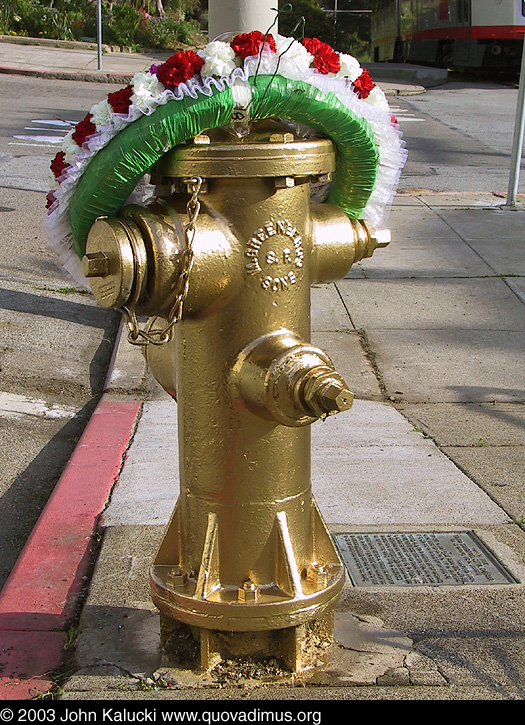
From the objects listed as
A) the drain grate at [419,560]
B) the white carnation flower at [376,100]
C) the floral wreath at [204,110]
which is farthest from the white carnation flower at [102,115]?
the drain grate at [419,560]

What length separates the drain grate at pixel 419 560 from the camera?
2.97m

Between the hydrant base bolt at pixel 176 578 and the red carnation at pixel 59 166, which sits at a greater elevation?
the red carnation at pixel 59 166

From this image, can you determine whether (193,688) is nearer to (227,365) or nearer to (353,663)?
(353,663)

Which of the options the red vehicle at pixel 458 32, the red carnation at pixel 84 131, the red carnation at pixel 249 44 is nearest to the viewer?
the red carnation at pixel 249 44

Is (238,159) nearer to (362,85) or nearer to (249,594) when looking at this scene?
(362,85)

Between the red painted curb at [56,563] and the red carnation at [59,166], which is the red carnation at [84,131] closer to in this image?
the red carnation at [59,166]

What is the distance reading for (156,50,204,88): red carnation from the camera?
2180mm

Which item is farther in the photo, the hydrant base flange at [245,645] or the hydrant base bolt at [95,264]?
the hydrant base flange at [245,645]

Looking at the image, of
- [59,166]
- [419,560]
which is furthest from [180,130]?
[419,560]

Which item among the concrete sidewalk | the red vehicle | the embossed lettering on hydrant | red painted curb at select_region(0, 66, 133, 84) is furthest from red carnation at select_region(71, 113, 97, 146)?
the red vehicle

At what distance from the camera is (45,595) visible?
9.42ft

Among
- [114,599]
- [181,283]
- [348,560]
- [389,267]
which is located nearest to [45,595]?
[114,599]

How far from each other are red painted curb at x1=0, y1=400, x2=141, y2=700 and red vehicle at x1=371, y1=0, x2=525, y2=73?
1799 centimetres

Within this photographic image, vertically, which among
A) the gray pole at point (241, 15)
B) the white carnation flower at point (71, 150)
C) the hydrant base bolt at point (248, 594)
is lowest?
the hydrant base bolt at point (248, 594)
